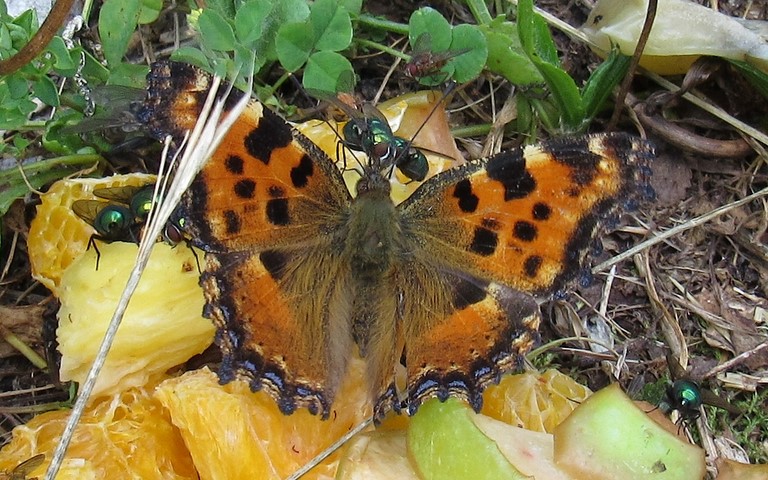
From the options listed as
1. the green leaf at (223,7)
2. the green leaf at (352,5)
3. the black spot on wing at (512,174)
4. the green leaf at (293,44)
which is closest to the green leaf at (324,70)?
the green leaf at (293,44)

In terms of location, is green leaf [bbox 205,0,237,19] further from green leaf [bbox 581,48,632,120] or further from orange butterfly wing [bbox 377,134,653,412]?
green leaf [bbox 581,48,632,120]

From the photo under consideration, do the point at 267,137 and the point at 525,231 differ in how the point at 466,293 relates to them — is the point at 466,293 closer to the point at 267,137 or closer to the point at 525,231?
the point at 525,231

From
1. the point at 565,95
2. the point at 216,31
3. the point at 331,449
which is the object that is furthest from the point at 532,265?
the point at 216,31

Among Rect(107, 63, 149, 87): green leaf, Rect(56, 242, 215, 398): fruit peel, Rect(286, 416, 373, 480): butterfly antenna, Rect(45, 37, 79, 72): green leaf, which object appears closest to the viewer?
Rect(286, 416, 373, 480): butterfly antenna

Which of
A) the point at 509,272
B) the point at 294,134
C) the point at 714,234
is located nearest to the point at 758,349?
the point at 714,234

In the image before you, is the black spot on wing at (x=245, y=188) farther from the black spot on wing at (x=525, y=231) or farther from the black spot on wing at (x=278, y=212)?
the black spot on wing at (x=525, y=231)

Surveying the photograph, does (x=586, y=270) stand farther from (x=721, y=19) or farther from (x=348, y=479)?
(x=721, y=19)

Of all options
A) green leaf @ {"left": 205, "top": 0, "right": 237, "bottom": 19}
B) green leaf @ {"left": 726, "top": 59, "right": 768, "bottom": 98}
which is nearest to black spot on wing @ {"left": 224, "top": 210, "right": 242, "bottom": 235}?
green leaf @ {"left": 205, "top": 0, "right": 237, "bottom": 19}
